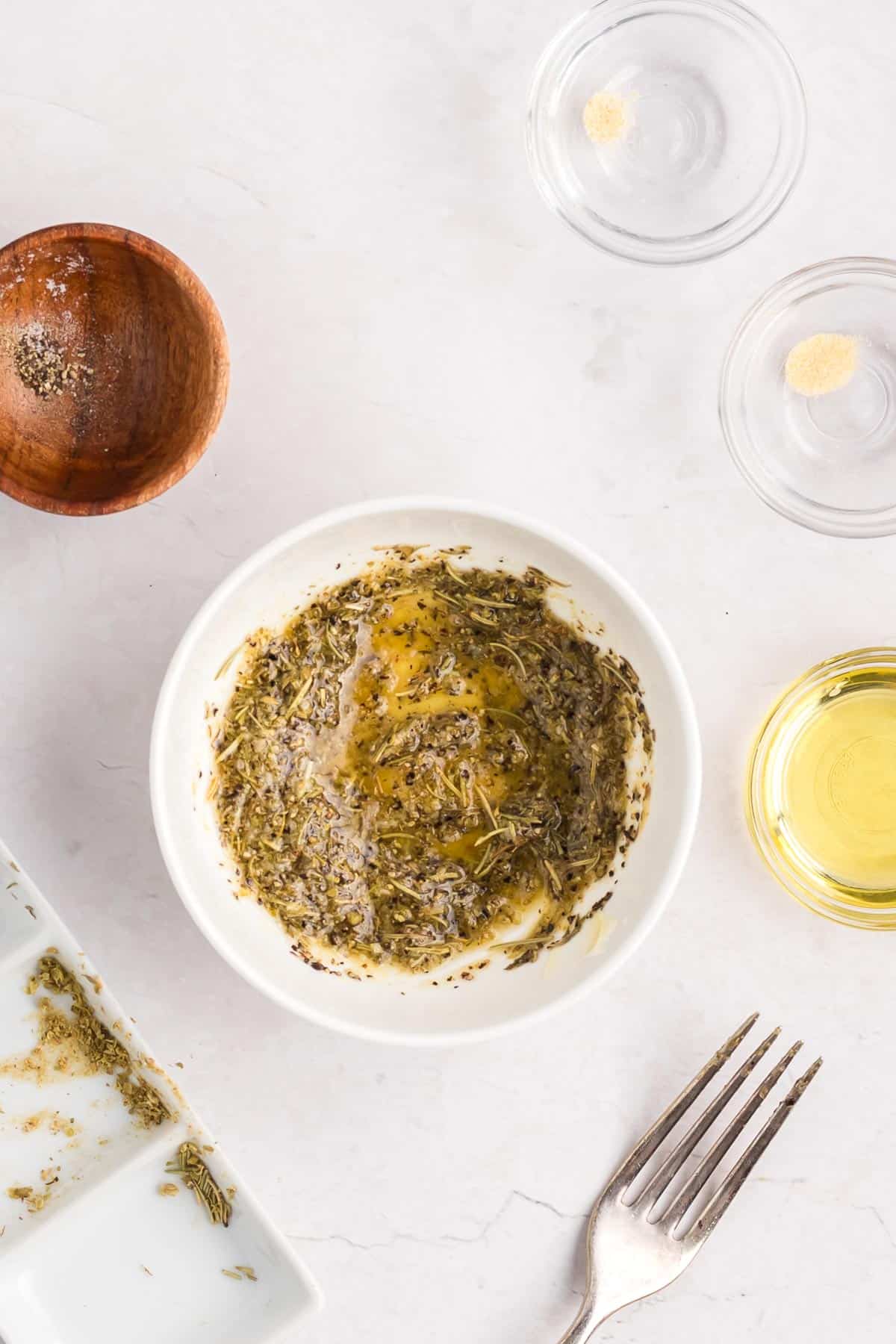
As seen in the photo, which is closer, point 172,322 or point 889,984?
point 172,322

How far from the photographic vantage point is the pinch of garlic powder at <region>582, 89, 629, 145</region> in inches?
73.5

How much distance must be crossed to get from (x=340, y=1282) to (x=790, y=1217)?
716 mm

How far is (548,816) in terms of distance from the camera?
1746mm

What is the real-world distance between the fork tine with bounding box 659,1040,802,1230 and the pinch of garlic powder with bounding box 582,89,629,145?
4.74ft

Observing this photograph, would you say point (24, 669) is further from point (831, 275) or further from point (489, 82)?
point (831, 275)

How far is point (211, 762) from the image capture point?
5.48 feet

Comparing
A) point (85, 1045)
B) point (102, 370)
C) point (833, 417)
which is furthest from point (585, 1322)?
point (102, 370)

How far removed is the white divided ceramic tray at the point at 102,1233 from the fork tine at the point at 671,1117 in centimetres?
54

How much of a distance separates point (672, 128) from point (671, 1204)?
5.54ft

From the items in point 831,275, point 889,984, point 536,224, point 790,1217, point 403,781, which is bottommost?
point 790,1217

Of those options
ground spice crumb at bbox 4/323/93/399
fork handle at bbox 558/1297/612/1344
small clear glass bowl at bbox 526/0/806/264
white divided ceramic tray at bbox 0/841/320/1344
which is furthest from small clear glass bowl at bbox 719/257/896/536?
white divided ceramic tray at bbox 0/841/320/1344

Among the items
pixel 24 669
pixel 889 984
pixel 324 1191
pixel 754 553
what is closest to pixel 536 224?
pixel 754 553

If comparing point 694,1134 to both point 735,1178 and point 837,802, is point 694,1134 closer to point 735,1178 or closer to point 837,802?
point 735,1178

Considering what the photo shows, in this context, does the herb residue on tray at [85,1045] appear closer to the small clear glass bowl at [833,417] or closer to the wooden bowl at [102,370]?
the wooden bowl at [102,370]
